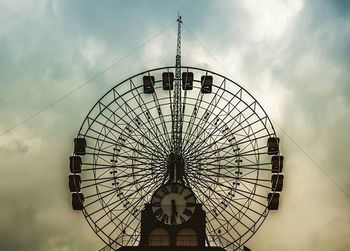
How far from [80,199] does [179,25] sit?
1906cm

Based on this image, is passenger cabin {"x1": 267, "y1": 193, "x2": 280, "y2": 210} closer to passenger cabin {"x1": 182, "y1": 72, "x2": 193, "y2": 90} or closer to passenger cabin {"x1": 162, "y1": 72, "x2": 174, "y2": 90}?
passenger cabin {"x1": 182, "y1": 72, "x2": 193, "y2": 90}

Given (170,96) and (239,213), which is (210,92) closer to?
(170,96)

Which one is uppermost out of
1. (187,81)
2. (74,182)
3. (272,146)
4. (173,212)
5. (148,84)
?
(187,81)

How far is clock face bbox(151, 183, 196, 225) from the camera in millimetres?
38812

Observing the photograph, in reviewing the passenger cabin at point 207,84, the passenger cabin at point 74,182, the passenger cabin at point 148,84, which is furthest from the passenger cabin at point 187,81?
the passenger cabin at point 74,182

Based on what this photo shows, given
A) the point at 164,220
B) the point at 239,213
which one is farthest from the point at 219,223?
the point at 164,220

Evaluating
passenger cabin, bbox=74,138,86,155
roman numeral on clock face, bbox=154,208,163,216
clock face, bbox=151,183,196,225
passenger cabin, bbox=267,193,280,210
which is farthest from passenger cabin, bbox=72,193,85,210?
passenger cabin, bbox=267,193,280,210

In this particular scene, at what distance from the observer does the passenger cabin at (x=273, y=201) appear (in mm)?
38656

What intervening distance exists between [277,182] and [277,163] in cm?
160

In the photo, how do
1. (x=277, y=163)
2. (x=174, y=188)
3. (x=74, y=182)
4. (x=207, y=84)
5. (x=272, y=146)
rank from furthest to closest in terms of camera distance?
1. (x=207, y=84)
2. (x=272, y=146)
3. (x=277, y=163)
4. (x=174, y=188)
5. (x=74, y=182)

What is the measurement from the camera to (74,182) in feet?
127

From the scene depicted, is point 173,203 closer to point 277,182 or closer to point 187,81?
point 277,182

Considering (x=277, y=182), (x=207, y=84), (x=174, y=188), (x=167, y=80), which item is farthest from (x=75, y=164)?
(x=277, y=182)

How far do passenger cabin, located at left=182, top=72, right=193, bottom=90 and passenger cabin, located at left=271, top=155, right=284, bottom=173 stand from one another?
9.29 m
